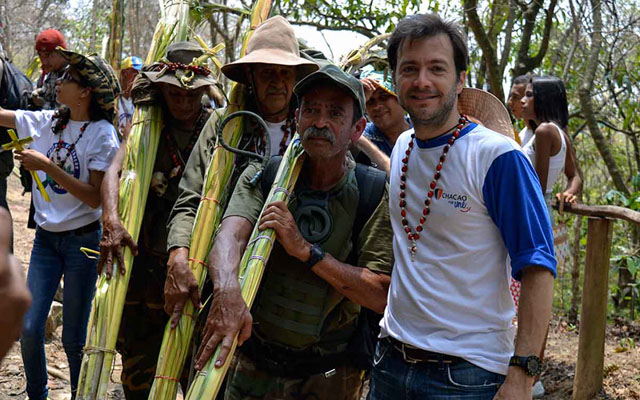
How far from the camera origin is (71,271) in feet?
11.6

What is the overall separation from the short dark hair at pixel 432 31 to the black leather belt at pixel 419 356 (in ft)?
2.81

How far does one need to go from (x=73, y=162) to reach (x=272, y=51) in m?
1.28

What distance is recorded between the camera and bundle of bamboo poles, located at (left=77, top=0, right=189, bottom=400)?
2791 mm

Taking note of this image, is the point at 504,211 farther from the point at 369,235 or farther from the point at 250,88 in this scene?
the point at 250,88

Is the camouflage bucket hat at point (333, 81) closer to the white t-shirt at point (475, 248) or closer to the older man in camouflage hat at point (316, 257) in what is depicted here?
the older man in camouflage hat at point (316, 257)

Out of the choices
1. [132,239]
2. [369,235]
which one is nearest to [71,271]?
[132,239]

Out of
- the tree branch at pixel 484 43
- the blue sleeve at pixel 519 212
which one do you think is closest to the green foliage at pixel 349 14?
the tree branch at pixel 484 43

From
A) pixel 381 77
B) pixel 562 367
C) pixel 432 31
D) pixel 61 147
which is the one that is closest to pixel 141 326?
pixel 61 147

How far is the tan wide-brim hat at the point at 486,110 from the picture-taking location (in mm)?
2539

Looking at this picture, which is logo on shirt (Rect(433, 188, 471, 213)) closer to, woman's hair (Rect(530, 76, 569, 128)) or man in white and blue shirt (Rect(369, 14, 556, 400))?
man in white and blue shirt (Rect(369, 14, 556, 400))

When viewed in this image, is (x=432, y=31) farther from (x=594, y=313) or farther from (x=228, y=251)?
(x=594, y=313)

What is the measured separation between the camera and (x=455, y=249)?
2.04m

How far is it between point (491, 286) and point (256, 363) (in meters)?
1.02

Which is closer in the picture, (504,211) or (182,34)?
(504,211)
